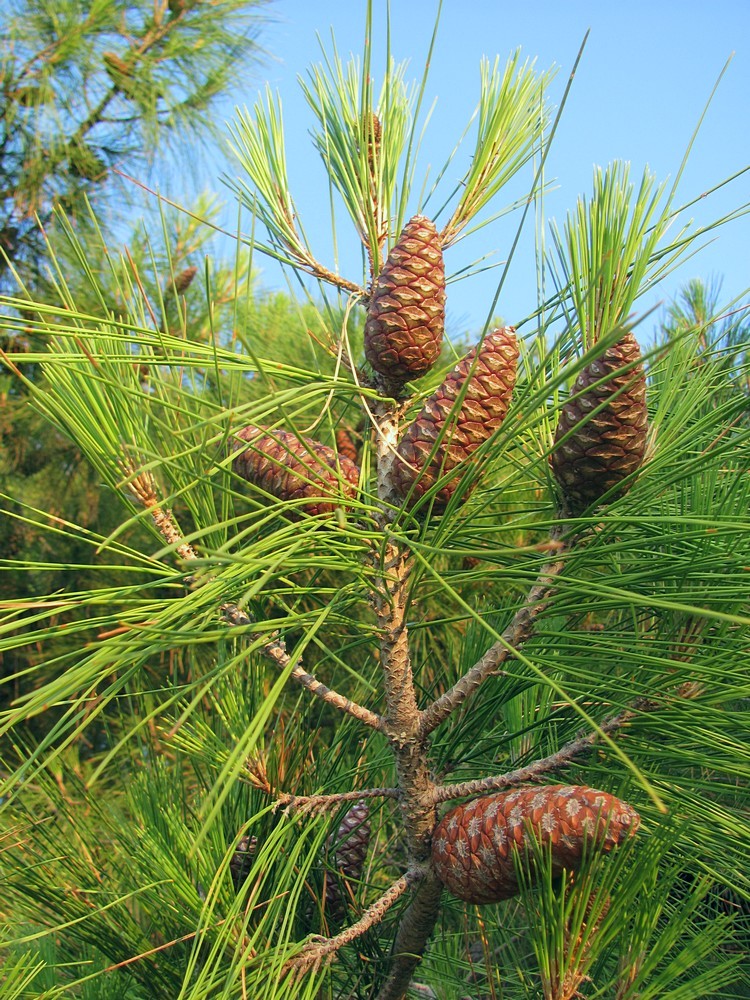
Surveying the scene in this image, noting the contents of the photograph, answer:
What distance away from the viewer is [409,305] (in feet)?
1.86

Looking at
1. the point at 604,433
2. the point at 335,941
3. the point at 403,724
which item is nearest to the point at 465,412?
the point at 604,433

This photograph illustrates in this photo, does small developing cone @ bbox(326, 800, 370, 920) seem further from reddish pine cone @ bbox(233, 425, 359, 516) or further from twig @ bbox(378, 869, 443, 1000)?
reddish pine cone @ bbox(233, 425, 359, 516)

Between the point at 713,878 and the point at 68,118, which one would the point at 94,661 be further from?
the point at 68,118

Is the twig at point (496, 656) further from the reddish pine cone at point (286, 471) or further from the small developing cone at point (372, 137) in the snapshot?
the small developing cone at point (372, 137)

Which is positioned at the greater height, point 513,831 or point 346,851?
point 513,831

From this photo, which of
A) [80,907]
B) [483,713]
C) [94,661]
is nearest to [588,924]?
[483,713]

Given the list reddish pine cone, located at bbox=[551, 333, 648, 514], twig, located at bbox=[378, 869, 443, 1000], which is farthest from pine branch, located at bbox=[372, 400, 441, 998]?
reddish pine cone, located at bbox=[551, 333, 648, 514]

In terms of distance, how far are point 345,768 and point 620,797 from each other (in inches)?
12.2

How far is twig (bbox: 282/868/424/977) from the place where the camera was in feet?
1.89

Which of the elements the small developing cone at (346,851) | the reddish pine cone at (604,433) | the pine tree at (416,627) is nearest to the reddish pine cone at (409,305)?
the pine tree at (416,627)

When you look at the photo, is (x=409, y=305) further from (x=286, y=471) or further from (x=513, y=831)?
(x=513, y=831)

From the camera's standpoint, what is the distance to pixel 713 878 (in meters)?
0.55

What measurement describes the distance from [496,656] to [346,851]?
0.97 ft

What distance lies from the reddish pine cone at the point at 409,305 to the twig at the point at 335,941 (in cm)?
36
